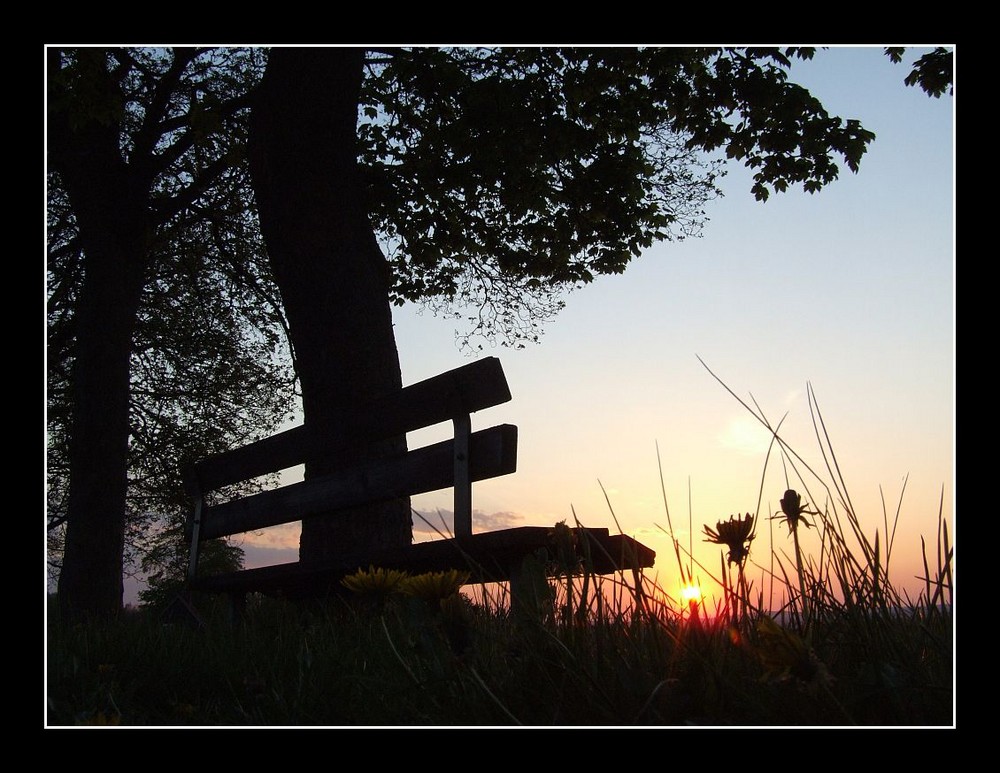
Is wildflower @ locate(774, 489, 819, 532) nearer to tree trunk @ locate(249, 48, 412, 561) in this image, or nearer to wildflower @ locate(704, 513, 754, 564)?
wildflower @ locate(704, 513, 754, 564)

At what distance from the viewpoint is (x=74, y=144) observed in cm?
1132

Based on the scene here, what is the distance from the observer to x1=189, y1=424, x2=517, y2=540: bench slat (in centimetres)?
454

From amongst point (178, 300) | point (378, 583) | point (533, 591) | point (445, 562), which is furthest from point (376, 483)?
point (178, 300)

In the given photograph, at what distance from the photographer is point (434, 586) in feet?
7.18

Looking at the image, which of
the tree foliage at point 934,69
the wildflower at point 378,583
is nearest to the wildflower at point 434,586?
the wildflower at point 378,583

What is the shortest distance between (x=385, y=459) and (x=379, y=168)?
6.60m

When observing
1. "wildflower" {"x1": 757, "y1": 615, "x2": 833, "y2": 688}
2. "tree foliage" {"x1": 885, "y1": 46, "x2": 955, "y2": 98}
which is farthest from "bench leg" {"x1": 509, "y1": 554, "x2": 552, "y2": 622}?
"tree foliage" {"x1": 885, "y1": 46, "x2": 955, "y2": 98}

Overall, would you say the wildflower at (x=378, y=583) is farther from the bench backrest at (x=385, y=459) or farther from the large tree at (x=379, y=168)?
the large tree at (x=379, y=168)

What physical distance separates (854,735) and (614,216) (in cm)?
1048

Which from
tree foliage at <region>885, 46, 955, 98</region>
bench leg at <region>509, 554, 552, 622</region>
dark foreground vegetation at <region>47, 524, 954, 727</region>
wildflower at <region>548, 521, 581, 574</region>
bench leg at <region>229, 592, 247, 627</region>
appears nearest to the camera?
dark foreground vegetation at <region>47, 524, 954, 727</region>

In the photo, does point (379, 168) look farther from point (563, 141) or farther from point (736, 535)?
point (736, 535)

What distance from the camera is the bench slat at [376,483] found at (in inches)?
179

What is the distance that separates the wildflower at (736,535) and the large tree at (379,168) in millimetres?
5835
